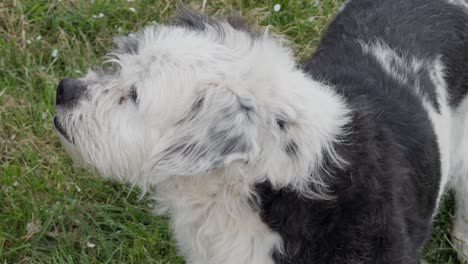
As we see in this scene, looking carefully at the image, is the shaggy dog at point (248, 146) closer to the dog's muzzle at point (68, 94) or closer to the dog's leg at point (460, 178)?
the dog's muzzle at point (68, 94)

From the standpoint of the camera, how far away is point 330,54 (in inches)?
141

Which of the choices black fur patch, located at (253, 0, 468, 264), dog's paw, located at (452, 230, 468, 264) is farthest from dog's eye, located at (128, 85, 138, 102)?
dog's paw, located at (452, 230, 468, 264)

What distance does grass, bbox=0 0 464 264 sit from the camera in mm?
3953

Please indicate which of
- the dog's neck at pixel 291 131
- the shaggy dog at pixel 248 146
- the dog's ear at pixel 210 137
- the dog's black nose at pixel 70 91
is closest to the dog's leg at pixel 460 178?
the shaggy dog at pixel 248 146

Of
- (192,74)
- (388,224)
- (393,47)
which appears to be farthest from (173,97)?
(393,47)

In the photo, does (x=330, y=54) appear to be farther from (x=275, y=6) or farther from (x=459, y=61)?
(x=275, y=6)

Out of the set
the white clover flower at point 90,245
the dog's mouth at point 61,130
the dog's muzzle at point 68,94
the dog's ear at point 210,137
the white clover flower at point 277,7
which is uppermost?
the dog's ear at point 210,137

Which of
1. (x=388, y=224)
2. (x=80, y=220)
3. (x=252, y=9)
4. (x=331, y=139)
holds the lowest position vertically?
(x=80, y=220)

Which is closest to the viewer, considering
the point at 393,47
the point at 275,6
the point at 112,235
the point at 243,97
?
the point at 243,97

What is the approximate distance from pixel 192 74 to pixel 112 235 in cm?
152

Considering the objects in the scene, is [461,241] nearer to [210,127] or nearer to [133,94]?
[210,127]

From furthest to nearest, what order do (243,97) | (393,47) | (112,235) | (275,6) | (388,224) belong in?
(275,6) → (112,235) → (393,47) → (388,224) → (243,97)

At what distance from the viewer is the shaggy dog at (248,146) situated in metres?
2.70

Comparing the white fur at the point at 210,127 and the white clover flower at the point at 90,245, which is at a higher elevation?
the white fur at the point at 210,127
